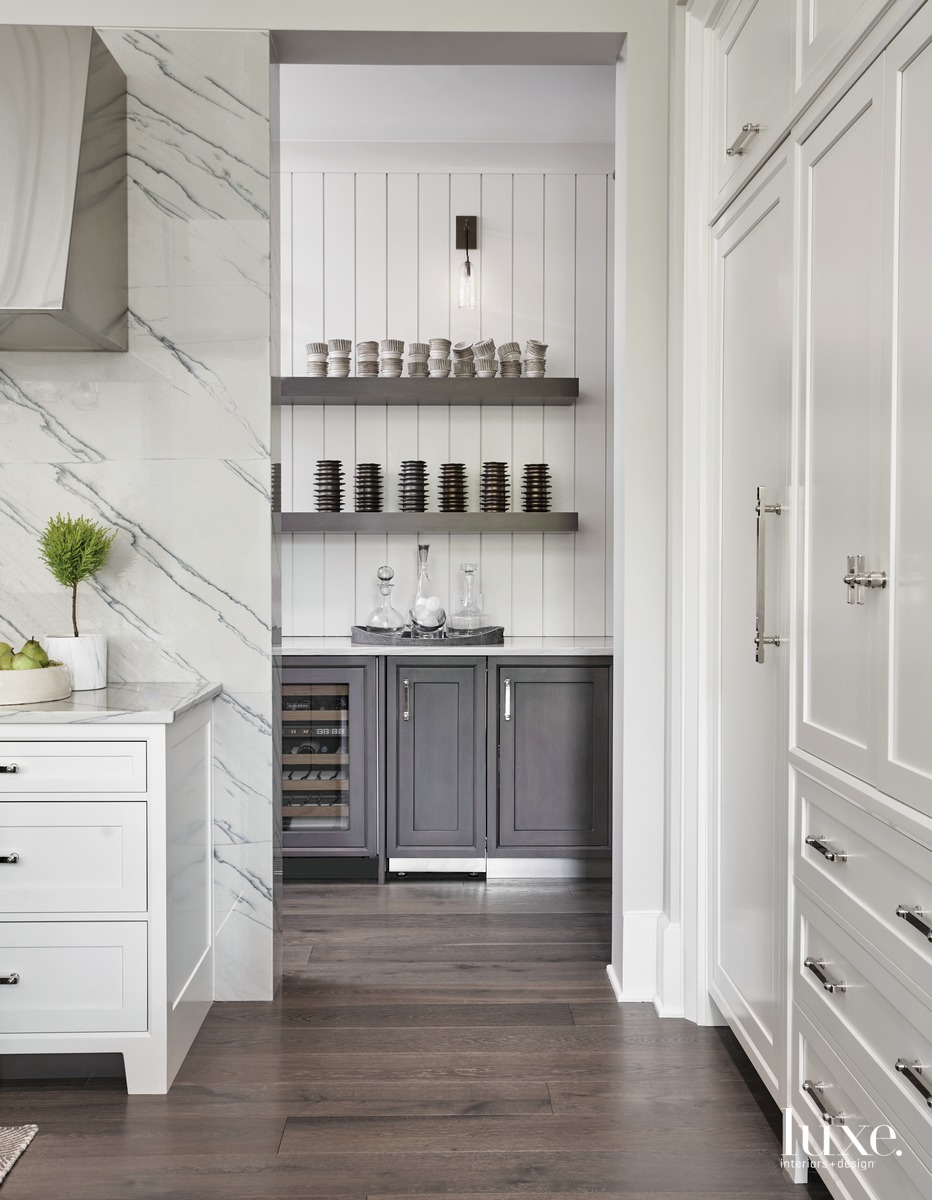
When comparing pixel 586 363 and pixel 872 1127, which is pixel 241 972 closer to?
pixel 872 1127

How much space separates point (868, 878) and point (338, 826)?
8.11ft

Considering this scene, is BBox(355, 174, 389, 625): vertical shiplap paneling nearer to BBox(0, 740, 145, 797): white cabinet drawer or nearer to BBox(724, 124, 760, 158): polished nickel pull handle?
BBox(0, 740, 145, 797): white cabinet drawer

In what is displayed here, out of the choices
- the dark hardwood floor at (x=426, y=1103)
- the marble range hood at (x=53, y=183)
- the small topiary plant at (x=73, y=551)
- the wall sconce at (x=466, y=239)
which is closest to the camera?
the dark hardwood floor at (x=426, y=1103)

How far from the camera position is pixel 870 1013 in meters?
1.49

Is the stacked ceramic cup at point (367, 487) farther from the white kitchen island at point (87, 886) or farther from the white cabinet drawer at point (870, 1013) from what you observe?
the white cabinet drawer at point (870, 1013)

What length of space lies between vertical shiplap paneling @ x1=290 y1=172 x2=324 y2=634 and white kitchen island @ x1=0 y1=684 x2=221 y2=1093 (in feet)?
6.60

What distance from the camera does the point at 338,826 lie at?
3.67 metres

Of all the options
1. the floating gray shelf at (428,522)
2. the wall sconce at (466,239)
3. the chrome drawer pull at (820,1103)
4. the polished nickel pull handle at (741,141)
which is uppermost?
the wall sconce at (466,239)

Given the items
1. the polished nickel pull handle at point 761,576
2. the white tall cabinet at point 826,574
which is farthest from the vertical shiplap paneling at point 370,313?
the polished nickel pull handle at point 761,576

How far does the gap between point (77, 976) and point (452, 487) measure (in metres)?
2.37

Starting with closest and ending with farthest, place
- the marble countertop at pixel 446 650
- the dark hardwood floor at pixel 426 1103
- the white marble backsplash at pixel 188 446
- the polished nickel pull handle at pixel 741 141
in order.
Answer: the dark hardwood floor at pixel 426 1103
the polished nickel pull handle at pixel 741 141
the white marble backsplash at pixel 188 446
the marble countertop at pixel 446 650

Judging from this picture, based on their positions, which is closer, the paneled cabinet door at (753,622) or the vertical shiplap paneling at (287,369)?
the paneled cabinet door at (753,622)

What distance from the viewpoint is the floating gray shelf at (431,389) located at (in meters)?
3.84

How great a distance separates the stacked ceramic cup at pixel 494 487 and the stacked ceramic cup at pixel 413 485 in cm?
25
